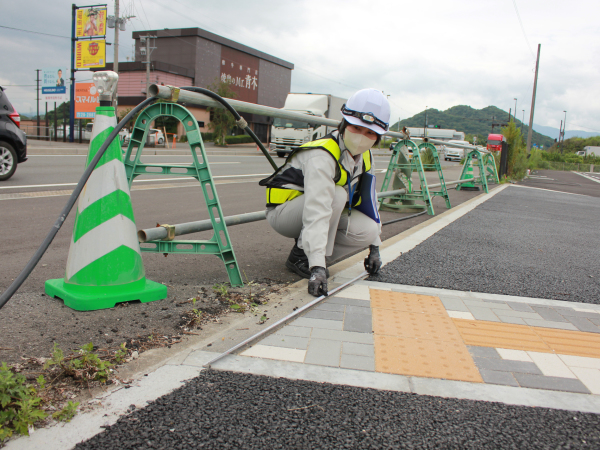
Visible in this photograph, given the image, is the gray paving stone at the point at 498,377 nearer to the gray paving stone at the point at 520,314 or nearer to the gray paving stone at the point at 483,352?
the gray paving stone at the point at 483,352

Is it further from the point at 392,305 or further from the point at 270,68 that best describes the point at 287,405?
the point at 270,68

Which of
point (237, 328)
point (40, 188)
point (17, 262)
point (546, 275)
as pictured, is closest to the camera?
point (237, 328)

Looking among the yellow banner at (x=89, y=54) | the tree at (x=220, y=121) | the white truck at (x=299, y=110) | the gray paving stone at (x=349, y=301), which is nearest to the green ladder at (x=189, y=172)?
the gray paving stone at (x=349, y=301)

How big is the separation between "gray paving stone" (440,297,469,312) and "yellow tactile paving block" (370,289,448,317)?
1.3 inches

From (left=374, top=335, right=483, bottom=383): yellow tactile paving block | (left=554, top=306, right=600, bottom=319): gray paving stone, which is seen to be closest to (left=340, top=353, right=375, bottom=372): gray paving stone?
(left=374, top=335, right=483, bottom=383): yellow tactile paving block

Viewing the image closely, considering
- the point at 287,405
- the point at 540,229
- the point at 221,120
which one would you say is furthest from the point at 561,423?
the point at 221,120

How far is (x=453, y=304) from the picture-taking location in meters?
3.35

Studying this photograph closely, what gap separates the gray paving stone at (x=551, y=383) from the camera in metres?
2.22

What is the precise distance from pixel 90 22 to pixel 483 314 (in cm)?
3176

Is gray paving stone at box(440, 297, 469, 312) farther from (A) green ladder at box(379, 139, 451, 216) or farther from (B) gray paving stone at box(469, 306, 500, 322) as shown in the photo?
(A) green ladder at box(379, 139, 451, 216)

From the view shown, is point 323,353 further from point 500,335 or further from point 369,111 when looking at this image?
point 369,111

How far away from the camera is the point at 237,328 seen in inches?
104

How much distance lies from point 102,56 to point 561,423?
3197cm

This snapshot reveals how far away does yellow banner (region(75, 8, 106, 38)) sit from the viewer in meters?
28.9
